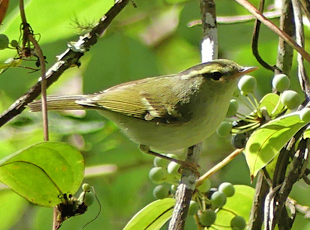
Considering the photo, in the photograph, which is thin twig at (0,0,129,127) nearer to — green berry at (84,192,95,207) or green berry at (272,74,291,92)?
green berry at (84,192,95,207)

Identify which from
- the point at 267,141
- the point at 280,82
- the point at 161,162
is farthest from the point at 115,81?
the point at 267,141

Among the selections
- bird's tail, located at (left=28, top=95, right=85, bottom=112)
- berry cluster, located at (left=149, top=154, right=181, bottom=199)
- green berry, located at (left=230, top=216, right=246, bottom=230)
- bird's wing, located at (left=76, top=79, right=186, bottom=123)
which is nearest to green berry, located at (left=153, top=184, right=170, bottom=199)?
berry cluster, located at (left=149, top=154, right=181, bottom=199)

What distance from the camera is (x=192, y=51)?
8.09 feet

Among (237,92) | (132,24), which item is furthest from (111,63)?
(237,92)

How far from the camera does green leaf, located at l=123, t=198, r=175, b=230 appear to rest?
161 centimetres

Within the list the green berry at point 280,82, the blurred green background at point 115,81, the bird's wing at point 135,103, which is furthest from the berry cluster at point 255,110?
the blurred green background at point 115,81

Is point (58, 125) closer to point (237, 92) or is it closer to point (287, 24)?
point (237, 92)

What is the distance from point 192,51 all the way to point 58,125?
31.6 inches

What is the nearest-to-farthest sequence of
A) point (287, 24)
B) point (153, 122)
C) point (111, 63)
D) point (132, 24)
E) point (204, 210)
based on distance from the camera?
point (204, 210) < point (287, 24) < point (153, 122) < point (111, 63) < point (132, 24)

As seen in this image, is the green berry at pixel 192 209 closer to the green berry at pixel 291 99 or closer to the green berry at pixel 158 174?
the green berry at pixel 158 174

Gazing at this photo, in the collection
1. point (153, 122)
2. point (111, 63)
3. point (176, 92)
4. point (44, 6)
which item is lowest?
point (153, 122)

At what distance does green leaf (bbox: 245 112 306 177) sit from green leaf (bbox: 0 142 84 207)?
488 mm

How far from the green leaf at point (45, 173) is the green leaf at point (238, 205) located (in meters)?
0.68

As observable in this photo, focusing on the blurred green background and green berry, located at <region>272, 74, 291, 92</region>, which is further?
the blurred green background
